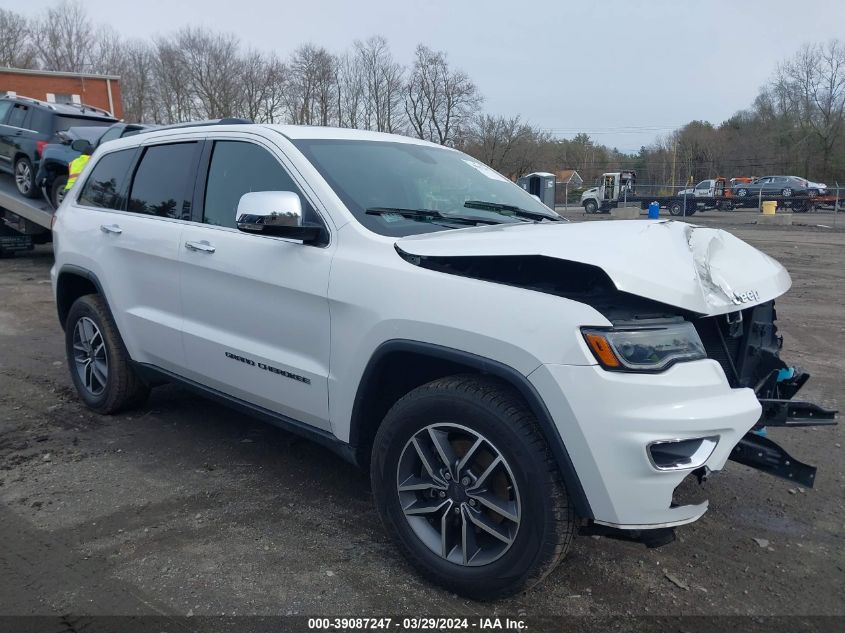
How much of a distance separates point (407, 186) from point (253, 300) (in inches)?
38.4

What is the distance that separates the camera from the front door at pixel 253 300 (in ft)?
10.6

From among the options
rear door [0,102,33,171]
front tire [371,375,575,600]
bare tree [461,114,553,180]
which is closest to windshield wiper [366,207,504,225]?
front tire [371,375,575,600]

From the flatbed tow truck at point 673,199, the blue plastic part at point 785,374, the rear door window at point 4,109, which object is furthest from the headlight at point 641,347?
the flatbed tow truck at point 673,199

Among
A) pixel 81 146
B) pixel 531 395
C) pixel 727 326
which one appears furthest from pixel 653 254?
pixel 81 146

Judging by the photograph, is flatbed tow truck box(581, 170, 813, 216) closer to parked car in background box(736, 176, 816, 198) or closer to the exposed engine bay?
parked car in background box(736, 176, 816, 198)

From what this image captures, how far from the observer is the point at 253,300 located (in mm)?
3488

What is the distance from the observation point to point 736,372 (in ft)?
9.91

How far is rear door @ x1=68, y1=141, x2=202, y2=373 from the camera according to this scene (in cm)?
407

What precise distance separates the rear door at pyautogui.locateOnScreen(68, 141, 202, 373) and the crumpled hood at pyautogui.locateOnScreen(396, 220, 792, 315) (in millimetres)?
1728

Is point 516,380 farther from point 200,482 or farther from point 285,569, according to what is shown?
point 200,482

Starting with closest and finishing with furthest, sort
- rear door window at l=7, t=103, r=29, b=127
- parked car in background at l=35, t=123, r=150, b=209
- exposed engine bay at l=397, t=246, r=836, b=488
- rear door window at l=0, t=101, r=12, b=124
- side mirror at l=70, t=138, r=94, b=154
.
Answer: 1. exposed engine bay at l=397, t=246, r=836, b=488
2. side mirror at l=70, t=138, r=94, b=154
3. parked car in background at l=35, t=123, r=150, b=209
4. rear door window at l=7, t=103, r=29, b=127
5. rear door window at l=0, t=101, r=12, b=124

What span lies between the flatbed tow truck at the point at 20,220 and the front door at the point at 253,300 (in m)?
8.09

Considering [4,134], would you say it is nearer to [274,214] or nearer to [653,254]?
[274,214]

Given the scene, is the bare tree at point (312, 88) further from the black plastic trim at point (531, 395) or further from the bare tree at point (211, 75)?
the black plastic trim at point (531, 395)
